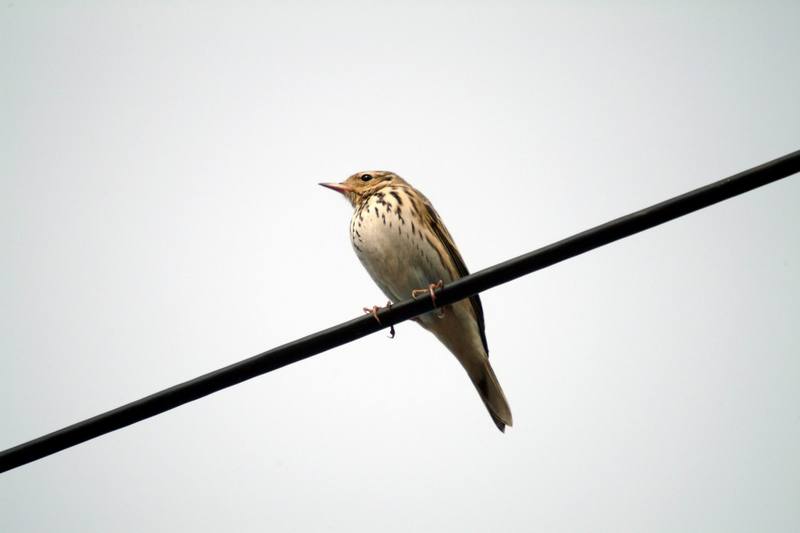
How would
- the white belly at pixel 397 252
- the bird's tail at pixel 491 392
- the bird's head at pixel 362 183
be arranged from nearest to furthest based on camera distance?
the white belly at pixel 397 252 → the bird's tail at pixel 491 392 → the bird's head at pixel 362 183

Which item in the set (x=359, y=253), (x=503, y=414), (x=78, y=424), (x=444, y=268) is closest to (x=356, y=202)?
(x=359, y=253)

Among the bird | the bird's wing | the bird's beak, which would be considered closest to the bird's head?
the bird's beak

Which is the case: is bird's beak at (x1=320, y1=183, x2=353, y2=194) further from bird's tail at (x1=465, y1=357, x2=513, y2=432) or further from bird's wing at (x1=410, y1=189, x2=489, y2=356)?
bird's tail at (x1=465, y1=357, x2=513, y2=432)

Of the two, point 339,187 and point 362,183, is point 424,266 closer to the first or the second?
point 362,183

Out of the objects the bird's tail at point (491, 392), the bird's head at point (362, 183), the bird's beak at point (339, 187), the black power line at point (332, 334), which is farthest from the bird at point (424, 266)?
the black power line at point (332, 334)

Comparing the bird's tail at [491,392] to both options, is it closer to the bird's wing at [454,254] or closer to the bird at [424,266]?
the bird at [424,266]

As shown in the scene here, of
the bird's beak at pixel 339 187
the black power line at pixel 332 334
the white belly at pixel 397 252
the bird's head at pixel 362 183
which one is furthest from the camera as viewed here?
the bird's beak at pixel 339 187

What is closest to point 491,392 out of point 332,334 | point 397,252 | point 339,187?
point 397,252

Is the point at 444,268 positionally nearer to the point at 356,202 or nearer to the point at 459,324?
the point at 459,324
